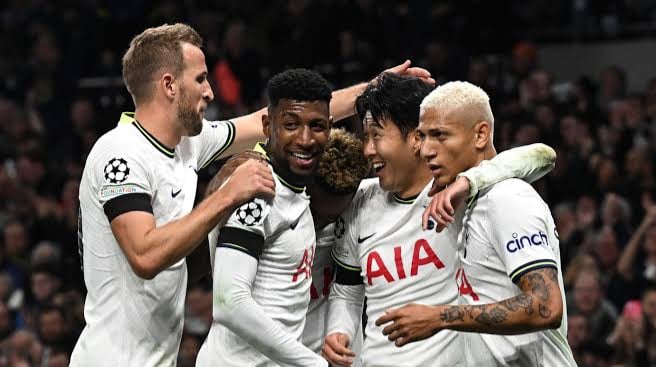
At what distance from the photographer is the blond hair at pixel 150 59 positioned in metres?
4.55

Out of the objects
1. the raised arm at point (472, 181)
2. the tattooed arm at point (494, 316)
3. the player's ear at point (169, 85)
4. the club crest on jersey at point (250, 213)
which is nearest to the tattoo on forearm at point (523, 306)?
the tattooed arm at point (494, 316)

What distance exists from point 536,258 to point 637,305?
437 cm

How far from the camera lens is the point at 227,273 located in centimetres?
437

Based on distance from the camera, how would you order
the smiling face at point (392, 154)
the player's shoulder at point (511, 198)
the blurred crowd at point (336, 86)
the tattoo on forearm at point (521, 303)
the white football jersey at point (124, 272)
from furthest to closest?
the blurred crowd at point (336, 86) < the smiling face at point (392, 154) < the white football jersey at point (124, 272) < the player's shoulder at point (511, 198) < the tattoo on forearm at point (521, 303)

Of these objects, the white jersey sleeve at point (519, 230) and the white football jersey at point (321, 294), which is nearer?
the white jersey sleeve at point (519, 230)

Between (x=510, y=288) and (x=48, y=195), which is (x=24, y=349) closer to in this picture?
(x=48, y=195)

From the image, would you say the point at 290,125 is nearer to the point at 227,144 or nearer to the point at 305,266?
the point at 305,266

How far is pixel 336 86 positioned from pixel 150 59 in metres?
6.85

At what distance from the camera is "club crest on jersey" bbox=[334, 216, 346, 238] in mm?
4922

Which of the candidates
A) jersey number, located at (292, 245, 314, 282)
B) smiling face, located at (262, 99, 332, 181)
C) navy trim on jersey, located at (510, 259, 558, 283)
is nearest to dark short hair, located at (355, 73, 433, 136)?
smiling face, located at (262, 99, 332, 181)

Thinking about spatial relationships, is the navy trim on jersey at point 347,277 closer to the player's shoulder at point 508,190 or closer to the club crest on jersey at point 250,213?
the club crest on jersey at point 250,213

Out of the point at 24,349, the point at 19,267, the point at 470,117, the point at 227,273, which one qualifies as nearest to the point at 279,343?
the point at 227,273

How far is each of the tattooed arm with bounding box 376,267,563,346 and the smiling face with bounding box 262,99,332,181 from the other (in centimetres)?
85

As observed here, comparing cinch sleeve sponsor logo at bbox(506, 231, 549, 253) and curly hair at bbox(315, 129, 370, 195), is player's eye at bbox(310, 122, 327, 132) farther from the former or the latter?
cinch sleeve sponsor logo at bbox(506, 231, 549, 253)
